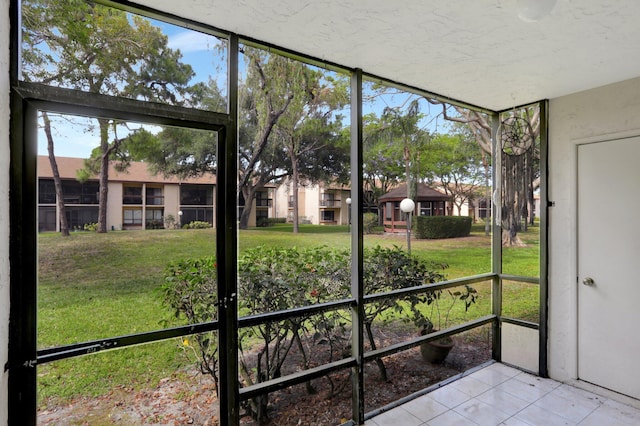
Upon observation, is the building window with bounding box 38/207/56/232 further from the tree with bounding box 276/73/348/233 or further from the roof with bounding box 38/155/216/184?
the tree with bounding box 276/73/348/233

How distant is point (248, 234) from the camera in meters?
1.99

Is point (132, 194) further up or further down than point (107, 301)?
further up

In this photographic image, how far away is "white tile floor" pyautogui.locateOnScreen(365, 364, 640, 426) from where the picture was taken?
2250 mm

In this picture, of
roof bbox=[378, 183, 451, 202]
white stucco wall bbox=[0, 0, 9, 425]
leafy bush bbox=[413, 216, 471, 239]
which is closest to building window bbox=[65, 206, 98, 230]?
white stucco wall bbox=[0, 0, 9, 425]

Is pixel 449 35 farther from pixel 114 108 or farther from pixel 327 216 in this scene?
pixel 114 108

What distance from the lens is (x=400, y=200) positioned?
9.05 ft

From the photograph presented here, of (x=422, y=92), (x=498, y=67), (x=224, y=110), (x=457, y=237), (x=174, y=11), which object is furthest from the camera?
(x=457, y=237)

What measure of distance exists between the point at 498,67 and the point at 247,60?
1732 mm

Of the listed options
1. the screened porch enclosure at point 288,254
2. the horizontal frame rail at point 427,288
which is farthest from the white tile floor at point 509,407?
the horizontal frame rail at point 427,288

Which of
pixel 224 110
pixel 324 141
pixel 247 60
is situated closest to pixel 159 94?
pixel 224 110

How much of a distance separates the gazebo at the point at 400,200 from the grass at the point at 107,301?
1.11m

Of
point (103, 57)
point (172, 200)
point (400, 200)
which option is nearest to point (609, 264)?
point (400, 200)

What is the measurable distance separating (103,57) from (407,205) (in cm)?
231

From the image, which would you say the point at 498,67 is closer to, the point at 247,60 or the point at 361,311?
the point at 247,60
